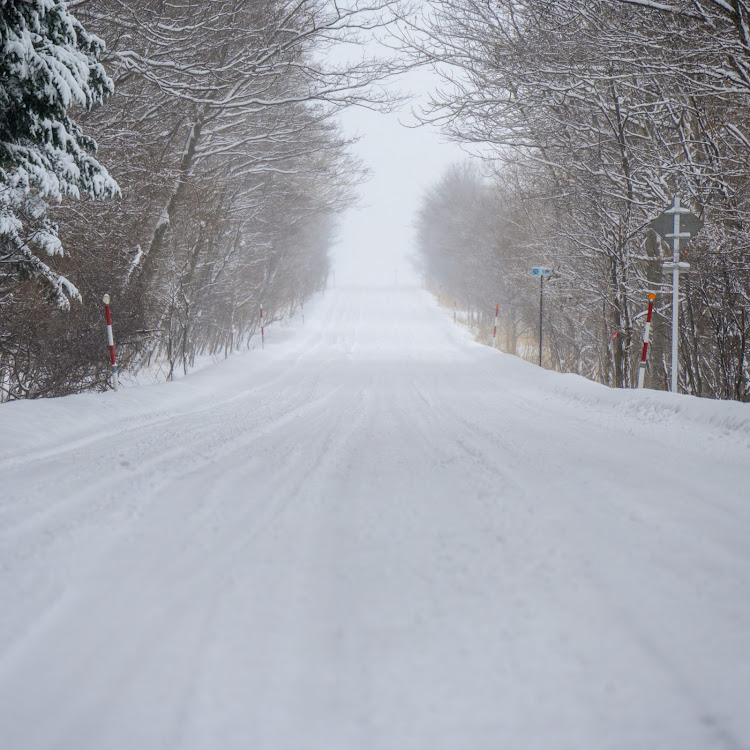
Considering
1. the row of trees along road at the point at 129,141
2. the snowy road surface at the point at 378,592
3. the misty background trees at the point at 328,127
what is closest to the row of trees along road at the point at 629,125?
the misty background trees at the point at 328,127

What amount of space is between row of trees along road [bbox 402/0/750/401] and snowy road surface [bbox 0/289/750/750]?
360 cm

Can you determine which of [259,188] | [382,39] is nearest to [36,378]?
[382,39]

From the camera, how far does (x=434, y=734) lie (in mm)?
1565

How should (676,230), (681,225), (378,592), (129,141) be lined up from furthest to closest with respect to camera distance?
(129,141) → (681,225) → (676,230) → (378,592)

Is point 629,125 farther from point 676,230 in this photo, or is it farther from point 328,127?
point 328,127

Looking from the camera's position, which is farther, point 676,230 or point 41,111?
point 676,230

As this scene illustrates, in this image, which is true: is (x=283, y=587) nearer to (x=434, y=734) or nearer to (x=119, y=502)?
(x=434, y=734)

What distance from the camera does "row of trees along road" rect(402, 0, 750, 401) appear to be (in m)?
6.70

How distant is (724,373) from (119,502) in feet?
26.1

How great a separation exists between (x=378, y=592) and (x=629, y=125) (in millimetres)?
11250

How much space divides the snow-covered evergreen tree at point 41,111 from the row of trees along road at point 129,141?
0.02 metres

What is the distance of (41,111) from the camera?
17.5 feet

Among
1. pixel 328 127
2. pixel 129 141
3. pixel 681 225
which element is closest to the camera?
pixel 681 225

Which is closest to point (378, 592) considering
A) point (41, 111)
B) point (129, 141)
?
point (41, 111)
